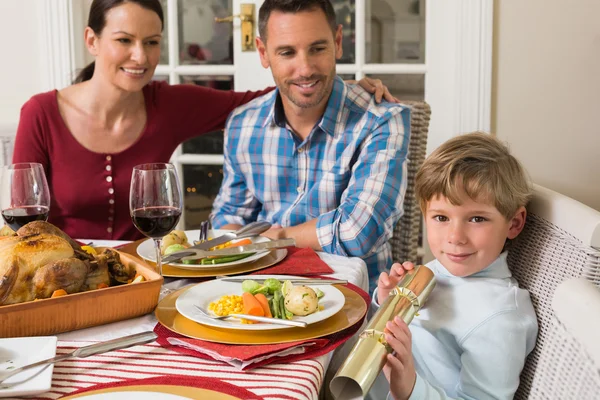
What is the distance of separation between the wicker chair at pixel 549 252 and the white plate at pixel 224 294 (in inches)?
12.2

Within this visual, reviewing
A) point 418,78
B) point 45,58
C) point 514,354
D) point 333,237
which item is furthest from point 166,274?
point 45,58

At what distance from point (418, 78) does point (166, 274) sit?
1764mm

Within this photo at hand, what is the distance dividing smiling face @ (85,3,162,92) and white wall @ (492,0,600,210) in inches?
49.2

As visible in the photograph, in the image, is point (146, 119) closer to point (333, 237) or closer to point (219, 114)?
point (219, 114)

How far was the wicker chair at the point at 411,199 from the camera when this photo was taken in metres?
2.15

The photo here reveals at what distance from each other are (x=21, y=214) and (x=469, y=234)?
803 mm

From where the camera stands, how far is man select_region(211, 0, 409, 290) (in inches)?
72.2

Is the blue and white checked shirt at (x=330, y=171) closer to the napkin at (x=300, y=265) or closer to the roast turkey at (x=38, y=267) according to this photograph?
the napkin at (x=300, y=265)

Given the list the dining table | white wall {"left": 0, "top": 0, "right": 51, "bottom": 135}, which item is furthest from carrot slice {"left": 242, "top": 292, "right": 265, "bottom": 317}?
white wall {"left": 0, "top": 0, "right": 51, "bottom": 135}

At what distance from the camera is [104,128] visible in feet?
7.19

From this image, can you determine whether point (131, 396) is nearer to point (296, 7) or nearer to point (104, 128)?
point (296, 7)

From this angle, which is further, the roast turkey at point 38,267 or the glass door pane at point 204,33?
the glass door pane at point 204,33


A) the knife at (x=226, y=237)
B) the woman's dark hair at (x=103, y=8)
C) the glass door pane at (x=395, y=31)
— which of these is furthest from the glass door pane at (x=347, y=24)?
the knife at (x=226, y=237)

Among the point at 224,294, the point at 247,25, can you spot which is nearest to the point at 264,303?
the point at 224,294
